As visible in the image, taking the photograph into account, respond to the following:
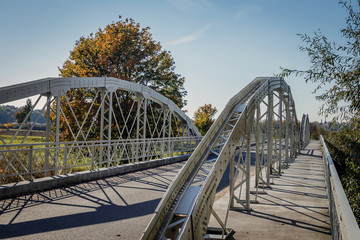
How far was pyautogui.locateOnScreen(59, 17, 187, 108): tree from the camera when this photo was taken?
86.5 feet

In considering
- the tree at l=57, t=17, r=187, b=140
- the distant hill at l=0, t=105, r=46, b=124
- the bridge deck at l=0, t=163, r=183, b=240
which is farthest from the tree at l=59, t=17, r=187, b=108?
the bridge deck at l=0, t=163, r=183, b=240

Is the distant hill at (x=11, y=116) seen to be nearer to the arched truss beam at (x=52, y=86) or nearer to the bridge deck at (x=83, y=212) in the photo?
the arched truss beam at (x=52, y=86)

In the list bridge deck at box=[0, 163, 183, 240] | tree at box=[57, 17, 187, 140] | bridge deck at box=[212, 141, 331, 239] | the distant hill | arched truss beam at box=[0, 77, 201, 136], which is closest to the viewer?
bridge deck at box=[0, 163, 183, 240]

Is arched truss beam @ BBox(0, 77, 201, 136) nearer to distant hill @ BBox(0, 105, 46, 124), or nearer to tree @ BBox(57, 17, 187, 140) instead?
distant hill @ BBox(0, 105, 46, 124)

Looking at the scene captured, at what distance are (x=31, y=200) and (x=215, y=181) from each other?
5.67 m

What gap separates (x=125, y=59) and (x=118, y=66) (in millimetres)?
788

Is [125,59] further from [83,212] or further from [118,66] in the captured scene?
[83,212]

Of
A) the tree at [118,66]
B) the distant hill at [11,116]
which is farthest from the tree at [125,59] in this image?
the distant hill at [11,116]

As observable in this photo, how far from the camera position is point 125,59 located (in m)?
27.5

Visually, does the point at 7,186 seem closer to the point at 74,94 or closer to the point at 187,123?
the point at 74,94

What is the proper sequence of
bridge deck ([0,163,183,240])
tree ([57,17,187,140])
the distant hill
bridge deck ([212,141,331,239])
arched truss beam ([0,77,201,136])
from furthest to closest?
1. tree ([57,17,187,140])
2. the distant hill
3. arched truss beam ([0,77,201,136])
4. bridge deck ([212,141,331,239])
5. bridge deck ([0,163,183,240])

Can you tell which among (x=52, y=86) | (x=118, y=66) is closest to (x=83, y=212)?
(x=52, y=86)

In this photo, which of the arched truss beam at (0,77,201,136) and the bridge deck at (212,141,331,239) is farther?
the arched truss beam at (0,77,201,136)

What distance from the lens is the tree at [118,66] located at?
24.6 m
